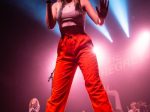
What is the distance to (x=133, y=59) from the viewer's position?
29.1 ft

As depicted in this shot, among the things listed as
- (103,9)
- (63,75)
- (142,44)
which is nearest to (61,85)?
(63,75)

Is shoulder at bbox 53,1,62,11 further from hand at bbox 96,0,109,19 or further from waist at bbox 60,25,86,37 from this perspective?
hand at bbox 96,0,109,19

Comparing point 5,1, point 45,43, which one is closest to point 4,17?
point 5,1

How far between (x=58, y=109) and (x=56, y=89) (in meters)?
Result: 0.17

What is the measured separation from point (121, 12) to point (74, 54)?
6.76 meters

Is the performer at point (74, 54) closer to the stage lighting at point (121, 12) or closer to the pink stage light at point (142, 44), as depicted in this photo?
the stage lighting at point (121, 12)

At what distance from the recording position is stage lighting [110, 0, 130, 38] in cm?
846

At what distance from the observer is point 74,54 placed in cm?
230

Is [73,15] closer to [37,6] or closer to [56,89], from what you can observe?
[56,89]

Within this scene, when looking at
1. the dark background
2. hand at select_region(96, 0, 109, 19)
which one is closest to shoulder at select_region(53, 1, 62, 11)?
hand at select_region(96, 0, 109, 19)

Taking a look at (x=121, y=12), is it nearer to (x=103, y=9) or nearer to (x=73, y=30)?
(x=73, y=30)

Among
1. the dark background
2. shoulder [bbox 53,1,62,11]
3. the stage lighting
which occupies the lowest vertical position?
the dark background

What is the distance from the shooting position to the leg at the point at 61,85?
2217 millimetres

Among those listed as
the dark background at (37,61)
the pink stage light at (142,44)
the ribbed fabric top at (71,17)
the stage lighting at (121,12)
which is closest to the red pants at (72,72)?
the ribbed fabric top at (71,17)
